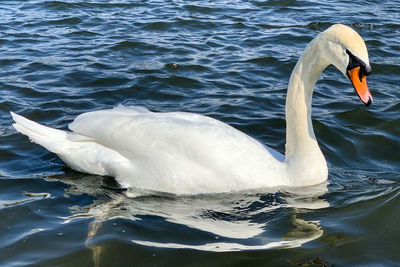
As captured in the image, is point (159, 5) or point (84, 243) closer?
point (84, 243)

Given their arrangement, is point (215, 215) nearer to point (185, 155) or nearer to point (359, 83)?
point (185, 155)

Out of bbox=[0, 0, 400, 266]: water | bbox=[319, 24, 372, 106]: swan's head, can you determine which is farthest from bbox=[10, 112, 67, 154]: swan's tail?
bbox=[319, 24, 372, 106]: swan's head

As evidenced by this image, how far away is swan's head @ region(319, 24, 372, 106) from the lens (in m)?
4.87

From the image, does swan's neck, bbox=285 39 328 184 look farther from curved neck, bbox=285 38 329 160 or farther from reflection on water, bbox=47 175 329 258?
reflection on water, bbox=47 175 329 258

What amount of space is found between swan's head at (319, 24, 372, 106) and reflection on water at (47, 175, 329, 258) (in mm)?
1174

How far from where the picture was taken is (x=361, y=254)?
453 centimetres

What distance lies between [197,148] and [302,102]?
1.12 metres

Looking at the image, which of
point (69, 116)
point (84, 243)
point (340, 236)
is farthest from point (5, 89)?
point (340, 236)

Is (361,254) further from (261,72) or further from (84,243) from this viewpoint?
(261,72)

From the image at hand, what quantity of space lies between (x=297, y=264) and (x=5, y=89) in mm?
5480

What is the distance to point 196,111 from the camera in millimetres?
7773

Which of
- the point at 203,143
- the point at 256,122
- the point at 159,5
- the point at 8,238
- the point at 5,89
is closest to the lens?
the point at 8,238

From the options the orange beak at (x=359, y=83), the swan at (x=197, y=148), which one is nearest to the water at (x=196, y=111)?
the swan at (x=197, y=148)

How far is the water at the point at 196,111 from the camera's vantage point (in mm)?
4645
